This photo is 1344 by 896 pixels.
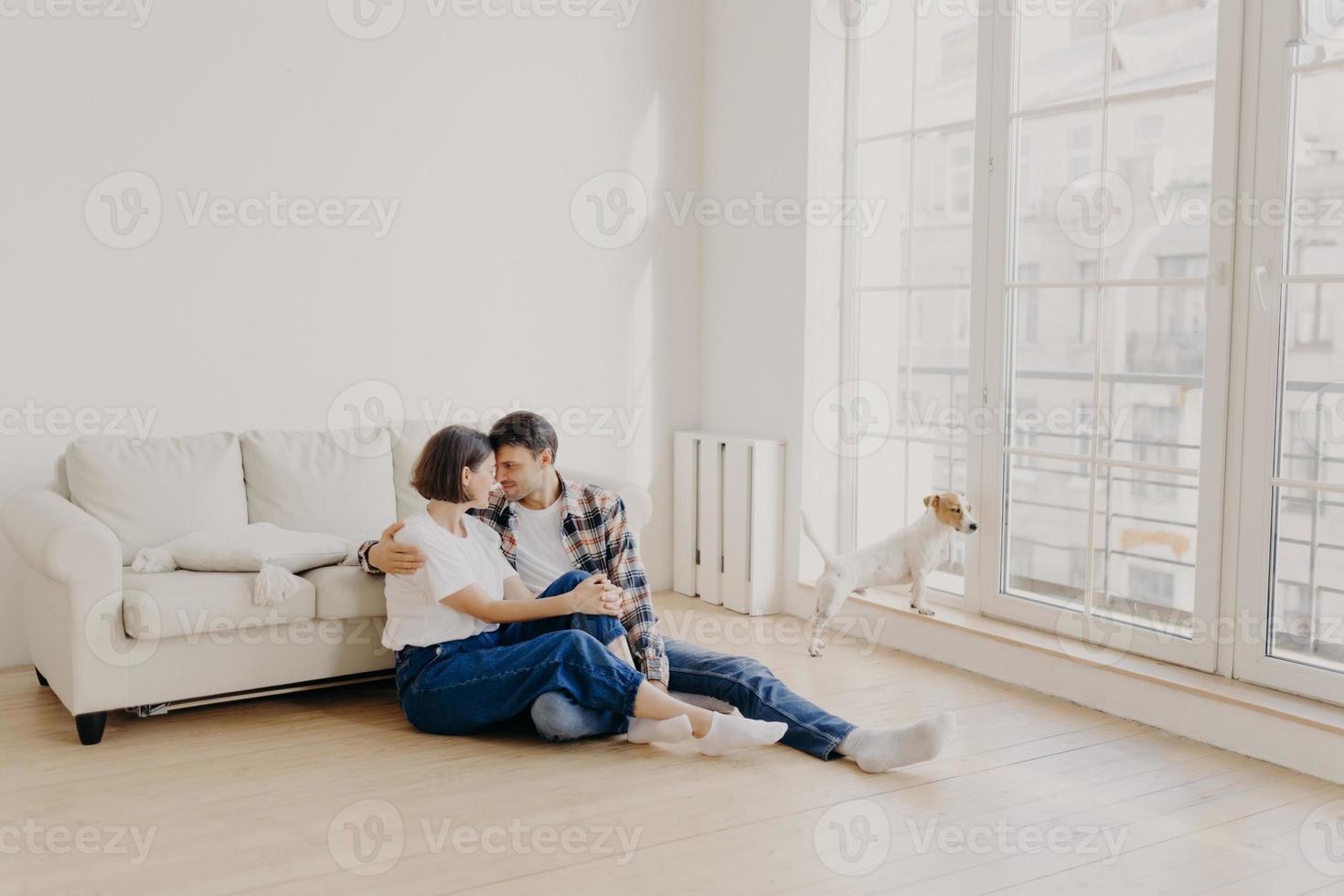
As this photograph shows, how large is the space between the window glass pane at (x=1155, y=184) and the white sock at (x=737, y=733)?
172 cm

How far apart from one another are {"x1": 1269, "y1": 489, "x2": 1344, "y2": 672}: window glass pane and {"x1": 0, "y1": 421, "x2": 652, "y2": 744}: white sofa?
182 cm

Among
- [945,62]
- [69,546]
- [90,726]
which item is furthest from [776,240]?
[90,726]

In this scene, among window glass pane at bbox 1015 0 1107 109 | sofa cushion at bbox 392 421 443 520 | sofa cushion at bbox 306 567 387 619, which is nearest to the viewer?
sofa cushion at bbox 306 567 387 619

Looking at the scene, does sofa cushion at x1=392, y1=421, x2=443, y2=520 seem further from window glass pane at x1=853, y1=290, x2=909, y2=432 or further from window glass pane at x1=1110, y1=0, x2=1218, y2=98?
window glass pane at x1=1110, y1=0, x2=1218, y2=98

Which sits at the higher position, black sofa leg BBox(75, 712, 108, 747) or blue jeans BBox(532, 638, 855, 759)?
blue jeans BBox(532, 638, 855, 759)

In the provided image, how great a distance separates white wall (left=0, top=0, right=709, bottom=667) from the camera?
144 inches

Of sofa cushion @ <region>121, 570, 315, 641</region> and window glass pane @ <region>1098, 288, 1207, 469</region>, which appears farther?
window glass pane @ <region>1098, 288, 1207, 469</region>

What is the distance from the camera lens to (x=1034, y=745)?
3027 mm

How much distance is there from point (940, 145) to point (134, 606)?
3.00m

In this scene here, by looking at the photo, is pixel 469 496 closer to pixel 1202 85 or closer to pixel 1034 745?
pixel 1034 745

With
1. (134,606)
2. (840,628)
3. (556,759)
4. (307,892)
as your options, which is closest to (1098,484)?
(840,628)

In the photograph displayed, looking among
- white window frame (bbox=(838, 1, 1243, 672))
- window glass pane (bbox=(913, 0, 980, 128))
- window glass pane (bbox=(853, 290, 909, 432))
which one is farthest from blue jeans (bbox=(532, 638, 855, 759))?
window glass pane (bbox=(913, 0, 980, 128))

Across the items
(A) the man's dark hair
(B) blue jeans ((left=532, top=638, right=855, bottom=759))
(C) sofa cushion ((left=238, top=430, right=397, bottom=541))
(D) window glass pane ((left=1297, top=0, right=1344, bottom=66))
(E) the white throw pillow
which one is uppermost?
(D) window glass pane ((left=1297, top=0, right=1344, bottom=66))

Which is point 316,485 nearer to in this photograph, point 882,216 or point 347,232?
point 347,232
